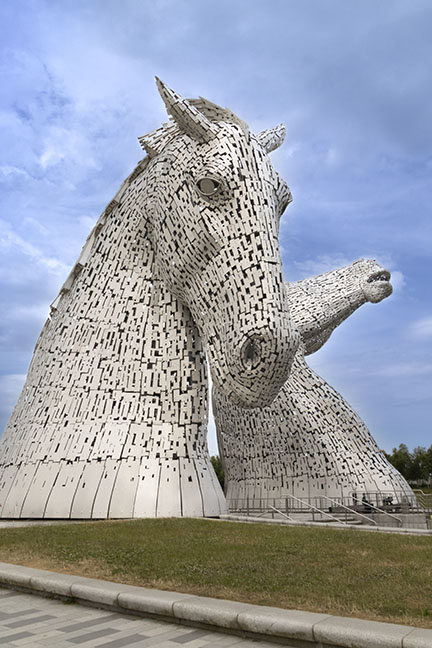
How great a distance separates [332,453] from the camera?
14.3 meters

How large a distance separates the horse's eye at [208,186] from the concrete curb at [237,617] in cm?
536

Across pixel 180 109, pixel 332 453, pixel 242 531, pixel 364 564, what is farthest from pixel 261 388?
pixel 332 453

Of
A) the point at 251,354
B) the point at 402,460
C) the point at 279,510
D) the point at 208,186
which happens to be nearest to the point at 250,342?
the point at 251,354

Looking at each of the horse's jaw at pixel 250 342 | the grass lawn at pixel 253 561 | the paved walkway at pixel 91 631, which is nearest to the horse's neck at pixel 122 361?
the horse's jaw at pixel 250 342

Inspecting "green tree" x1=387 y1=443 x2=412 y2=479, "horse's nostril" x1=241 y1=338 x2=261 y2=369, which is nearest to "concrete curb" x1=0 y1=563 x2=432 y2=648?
"horse's nostril" x1=241 y1=338 x2=261 y2=369

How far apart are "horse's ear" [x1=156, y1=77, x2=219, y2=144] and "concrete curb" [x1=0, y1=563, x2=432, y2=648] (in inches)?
248

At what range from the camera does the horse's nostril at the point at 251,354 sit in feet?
25.4

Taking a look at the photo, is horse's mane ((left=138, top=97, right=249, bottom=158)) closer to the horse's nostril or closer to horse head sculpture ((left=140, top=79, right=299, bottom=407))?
horse head sculpture ((left=140, top=79, right=299, bottom=407))

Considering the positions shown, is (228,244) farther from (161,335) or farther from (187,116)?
(161,335)

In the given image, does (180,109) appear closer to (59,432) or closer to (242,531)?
(59,432)

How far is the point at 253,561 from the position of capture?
507cm

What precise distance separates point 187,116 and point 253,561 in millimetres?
6165

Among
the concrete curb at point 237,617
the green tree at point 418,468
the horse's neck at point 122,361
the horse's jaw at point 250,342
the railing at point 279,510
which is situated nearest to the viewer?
the concrete curb at point 237,617

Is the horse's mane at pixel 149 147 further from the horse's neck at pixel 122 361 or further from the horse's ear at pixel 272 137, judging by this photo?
the horse's ear at pixel 272 137
